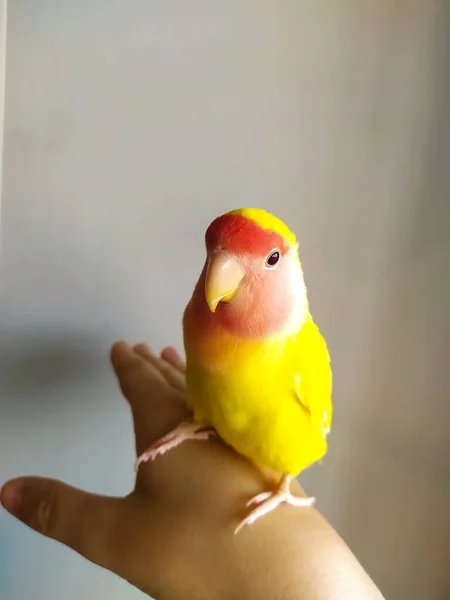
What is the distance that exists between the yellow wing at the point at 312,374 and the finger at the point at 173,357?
0.30 meters

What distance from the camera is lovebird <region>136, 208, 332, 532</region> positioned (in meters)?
0.51

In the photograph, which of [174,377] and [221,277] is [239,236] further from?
[174,377]

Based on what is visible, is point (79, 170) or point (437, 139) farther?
point (437, 139)

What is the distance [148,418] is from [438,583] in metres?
0.78

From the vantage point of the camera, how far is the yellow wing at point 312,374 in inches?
22.9

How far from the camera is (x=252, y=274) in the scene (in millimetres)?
519

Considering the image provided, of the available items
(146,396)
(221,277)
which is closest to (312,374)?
(221,277)

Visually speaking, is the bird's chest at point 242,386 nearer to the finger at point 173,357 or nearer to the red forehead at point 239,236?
the red forehead at point 239,236

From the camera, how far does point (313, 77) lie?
827 millimetres

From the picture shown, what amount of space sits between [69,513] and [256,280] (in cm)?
36

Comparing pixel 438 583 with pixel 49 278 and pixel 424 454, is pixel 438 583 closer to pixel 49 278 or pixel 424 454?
pixel 424 454

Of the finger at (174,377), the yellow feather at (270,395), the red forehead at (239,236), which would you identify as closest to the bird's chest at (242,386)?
the yellow feather at (270,395)

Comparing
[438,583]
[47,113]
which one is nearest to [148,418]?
[47,113]

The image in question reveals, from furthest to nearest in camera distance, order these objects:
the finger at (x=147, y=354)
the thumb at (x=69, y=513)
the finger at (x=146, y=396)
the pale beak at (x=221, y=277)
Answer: the finger at (x=147, y=354) → the finger at (x=146, y=396) → the thumb at (x=69, y=513) → the pale beak at (x=221, y=277)
